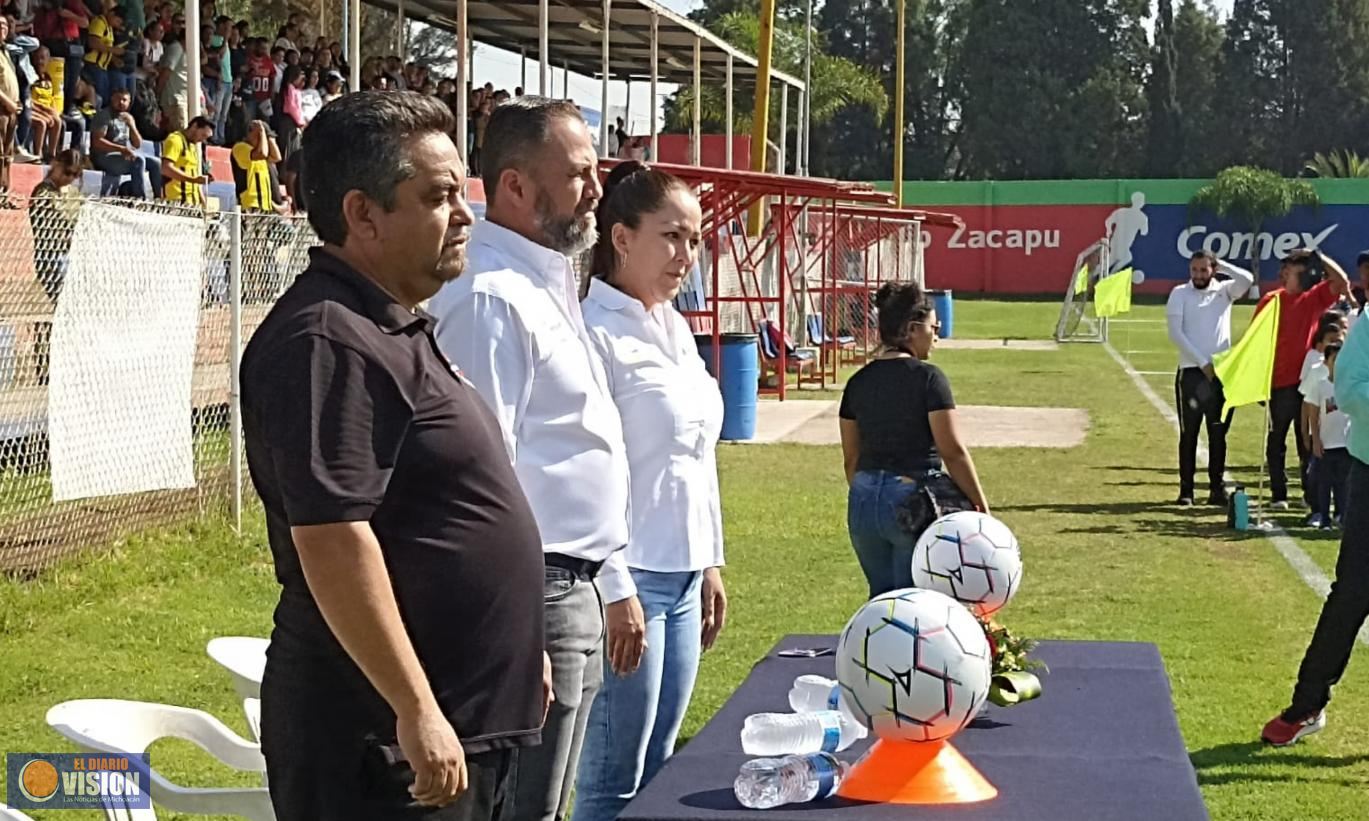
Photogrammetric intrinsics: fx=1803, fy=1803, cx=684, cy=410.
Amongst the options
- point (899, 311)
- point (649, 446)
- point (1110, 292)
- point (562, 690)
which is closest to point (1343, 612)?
point (899, 311)

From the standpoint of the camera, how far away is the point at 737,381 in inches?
725

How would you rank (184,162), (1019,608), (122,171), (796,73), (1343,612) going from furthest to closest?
1. (796,73)
2. (184,162)
3. (122,171)
4. (1019,608)
5. (1343,612)

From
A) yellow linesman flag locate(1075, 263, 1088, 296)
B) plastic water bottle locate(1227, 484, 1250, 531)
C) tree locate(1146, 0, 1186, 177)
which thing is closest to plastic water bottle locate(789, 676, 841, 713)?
plastic water bottle locate(1227, 484, 1250, 531)

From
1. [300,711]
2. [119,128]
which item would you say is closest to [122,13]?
[119,128]

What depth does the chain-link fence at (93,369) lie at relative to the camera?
893 cm

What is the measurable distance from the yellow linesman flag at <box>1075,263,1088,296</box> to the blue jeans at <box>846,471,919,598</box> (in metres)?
32.4

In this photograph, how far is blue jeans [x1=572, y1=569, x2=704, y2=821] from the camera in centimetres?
A: 437

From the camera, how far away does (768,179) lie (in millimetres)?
20312

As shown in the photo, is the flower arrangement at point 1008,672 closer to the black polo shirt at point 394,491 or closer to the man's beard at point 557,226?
the man's beard at point 557,226

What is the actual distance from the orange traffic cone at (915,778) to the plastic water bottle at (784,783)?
0.05 m

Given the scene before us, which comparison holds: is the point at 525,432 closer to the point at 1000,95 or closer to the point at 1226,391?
the point at 1226,391

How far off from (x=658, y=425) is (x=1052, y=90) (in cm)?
8441

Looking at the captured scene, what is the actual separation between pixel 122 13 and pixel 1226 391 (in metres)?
13.3

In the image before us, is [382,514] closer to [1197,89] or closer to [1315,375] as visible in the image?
[1315,375]
